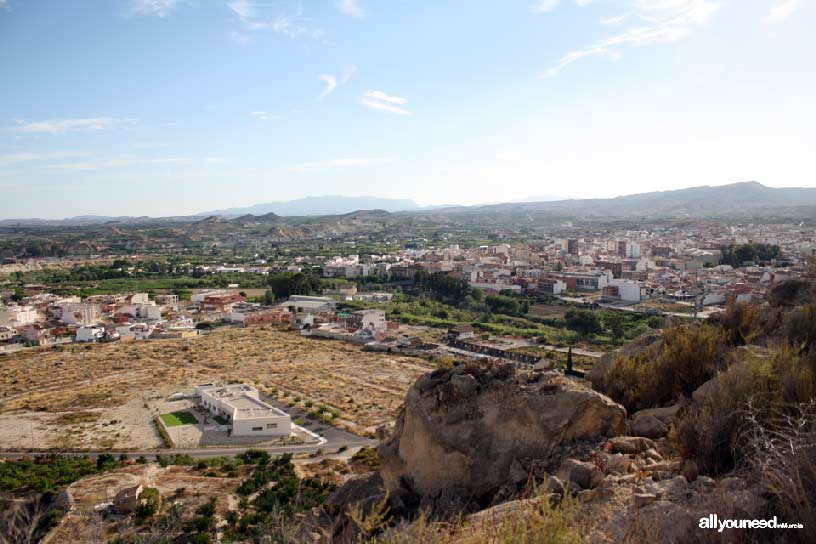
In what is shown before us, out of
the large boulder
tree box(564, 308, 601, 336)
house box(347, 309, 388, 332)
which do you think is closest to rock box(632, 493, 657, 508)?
the large boulder

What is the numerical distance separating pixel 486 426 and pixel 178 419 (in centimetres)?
1639

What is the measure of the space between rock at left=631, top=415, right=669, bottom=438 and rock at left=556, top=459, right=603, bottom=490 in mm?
1744

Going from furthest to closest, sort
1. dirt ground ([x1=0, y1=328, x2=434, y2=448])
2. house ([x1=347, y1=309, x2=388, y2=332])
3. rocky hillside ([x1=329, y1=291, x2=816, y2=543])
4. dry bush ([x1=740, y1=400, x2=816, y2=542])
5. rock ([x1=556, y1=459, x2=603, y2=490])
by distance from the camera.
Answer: house ([x1=347, y1=309, x2=388, y2=332]) → dirt ground ([x1=0, y1=328, x2=434, y2=448]) → rock ([x1=556, y1=459, x2=603, y2=490]) → rocky hillside ([x1=329, y1=291, x2=816, y2=543]) → dry bush ([x1=740, y1=400, x2=816, y2=542])

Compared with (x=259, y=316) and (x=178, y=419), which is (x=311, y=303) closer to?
(x=259, y=316)

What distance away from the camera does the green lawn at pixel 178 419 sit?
19.1m

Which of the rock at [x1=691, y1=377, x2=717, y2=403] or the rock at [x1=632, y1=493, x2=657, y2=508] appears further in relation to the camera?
the rock at [x1=691, y1=377, x2=717, y2=403]

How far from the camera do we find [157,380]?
2530 centimetres

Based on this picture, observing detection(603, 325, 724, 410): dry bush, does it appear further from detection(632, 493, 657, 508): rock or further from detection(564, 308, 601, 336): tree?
detection(564, 308, 601, 336): tree

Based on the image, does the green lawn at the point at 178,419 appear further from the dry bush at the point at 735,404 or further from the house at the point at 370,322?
the dry bush at the point at 735,404

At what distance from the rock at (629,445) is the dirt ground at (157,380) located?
521 inches

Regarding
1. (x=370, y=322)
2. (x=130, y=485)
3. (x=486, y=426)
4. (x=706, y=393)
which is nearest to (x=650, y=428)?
(x=706, y=393)

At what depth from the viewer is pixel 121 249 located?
97375 mm

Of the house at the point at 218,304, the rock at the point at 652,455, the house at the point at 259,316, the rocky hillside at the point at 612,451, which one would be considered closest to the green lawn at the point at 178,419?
the rocky hillside at the point at 612,451

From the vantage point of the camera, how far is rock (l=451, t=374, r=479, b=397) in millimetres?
6363
